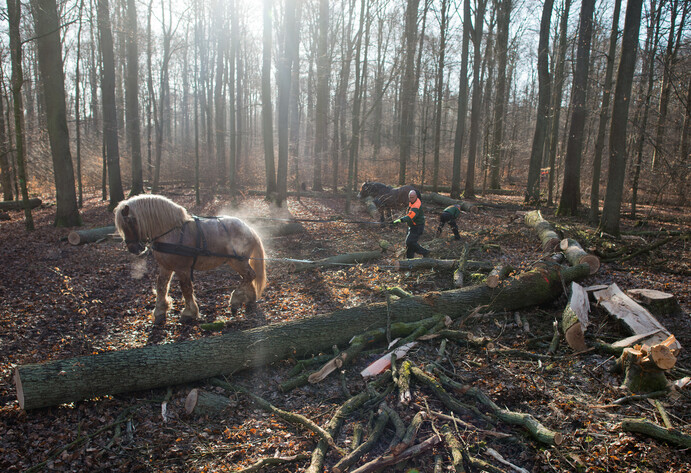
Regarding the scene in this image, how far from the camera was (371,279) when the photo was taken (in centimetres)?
762

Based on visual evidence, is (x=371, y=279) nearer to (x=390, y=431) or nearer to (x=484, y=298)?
(x=484, y=298)

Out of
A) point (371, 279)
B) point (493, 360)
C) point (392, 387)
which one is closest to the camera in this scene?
point (392, 387)

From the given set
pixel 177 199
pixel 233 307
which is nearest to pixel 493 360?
pixel 233 307

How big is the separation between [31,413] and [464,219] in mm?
13630

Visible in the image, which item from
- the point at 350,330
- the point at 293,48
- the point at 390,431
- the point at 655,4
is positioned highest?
the point at 655,4

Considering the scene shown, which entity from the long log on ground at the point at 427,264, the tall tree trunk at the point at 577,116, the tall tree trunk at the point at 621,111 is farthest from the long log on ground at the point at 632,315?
the tall tree trunk at the point at 577,116

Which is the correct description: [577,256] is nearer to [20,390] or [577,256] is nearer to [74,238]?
[20,390]

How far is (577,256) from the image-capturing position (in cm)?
722

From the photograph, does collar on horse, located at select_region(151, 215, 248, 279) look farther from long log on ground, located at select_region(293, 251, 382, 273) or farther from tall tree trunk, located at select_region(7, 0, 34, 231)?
tall tree trunk, located at select_region(7, 0, 34, 231)

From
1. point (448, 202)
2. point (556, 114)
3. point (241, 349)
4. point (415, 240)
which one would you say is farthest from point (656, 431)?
point (556, 114)

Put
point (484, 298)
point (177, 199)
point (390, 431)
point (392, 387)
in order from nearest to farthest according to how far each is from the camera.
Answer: point (390, 431), point (392, 387), point (484, 298), point (177, 199)

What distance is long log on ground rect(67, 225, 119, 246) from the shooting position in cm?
1020

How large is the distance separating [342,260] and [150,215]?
4490 mm

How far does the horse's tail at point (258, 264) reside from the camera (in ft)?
20.8
